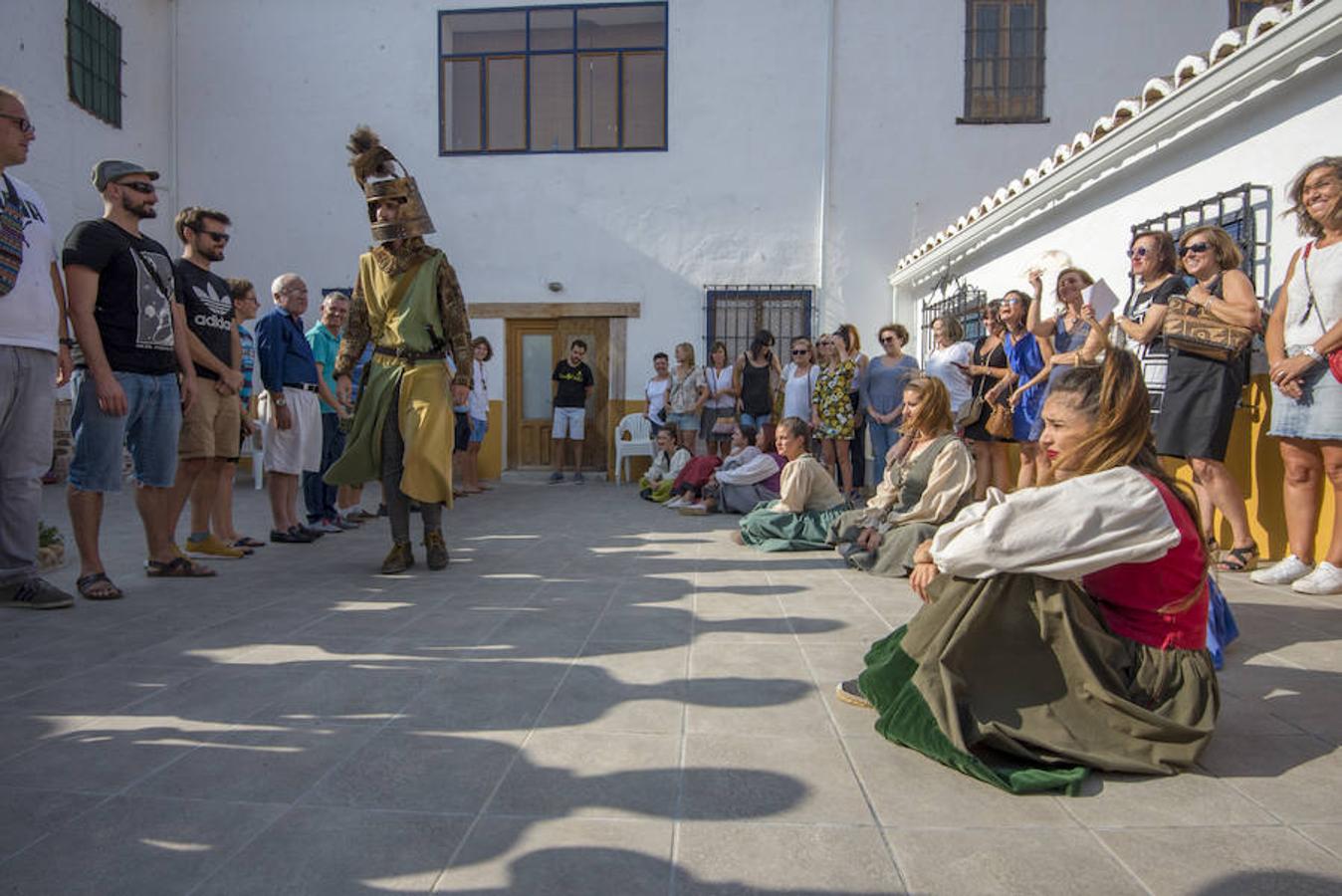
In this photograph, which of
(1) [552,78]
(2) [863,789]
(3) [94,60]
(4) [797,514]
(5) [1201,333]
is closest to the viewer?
(2) [863,789]

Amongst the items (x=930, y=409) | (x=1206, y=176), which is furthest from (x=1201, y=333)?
(x=1206, y=176)

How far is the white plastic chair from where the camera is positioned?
10.9 metres

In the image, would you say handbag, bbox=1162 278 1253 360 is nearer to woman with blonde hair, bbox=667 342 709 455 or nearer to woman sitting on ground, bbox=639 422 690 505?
woman sitting on ground, bbox=639 422 690 505

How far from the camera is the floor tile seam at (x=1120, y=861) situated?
65.9 inches

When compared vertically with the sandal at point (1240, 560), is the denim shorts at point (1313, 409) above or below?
above

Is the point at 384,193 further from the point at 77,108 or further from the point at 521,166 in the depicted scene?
the point at 77,108

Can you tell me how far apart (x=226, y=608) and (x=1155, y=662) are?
143 inches

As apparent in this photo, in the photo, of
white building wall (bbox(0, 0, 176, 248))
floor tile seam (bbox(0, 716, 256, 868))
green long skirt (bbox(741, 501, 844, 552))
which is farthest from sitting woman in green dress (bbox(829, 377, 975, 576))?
white building wall (bbox(0, 0, 176, 248))

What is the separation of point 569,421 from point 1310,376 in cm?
818

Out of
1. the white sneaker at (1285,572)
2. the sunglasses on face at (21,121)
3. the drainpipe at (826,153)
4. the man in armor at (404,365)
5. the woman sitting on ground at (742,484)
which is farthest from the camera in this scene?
the drainpipe at (826,153)

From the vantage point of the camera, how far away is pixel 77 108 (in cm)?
1034

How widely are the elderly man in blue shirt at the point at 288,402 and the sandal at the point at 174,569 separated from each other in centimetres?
126

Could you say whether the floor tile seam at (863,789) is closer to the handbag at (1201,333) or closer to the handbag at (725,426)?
the handbag at (1201,333)

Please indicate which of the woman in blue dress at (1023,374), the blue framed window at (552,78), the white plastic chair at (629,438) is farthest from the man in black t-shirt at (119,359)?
the blue framed window at (552,78)
